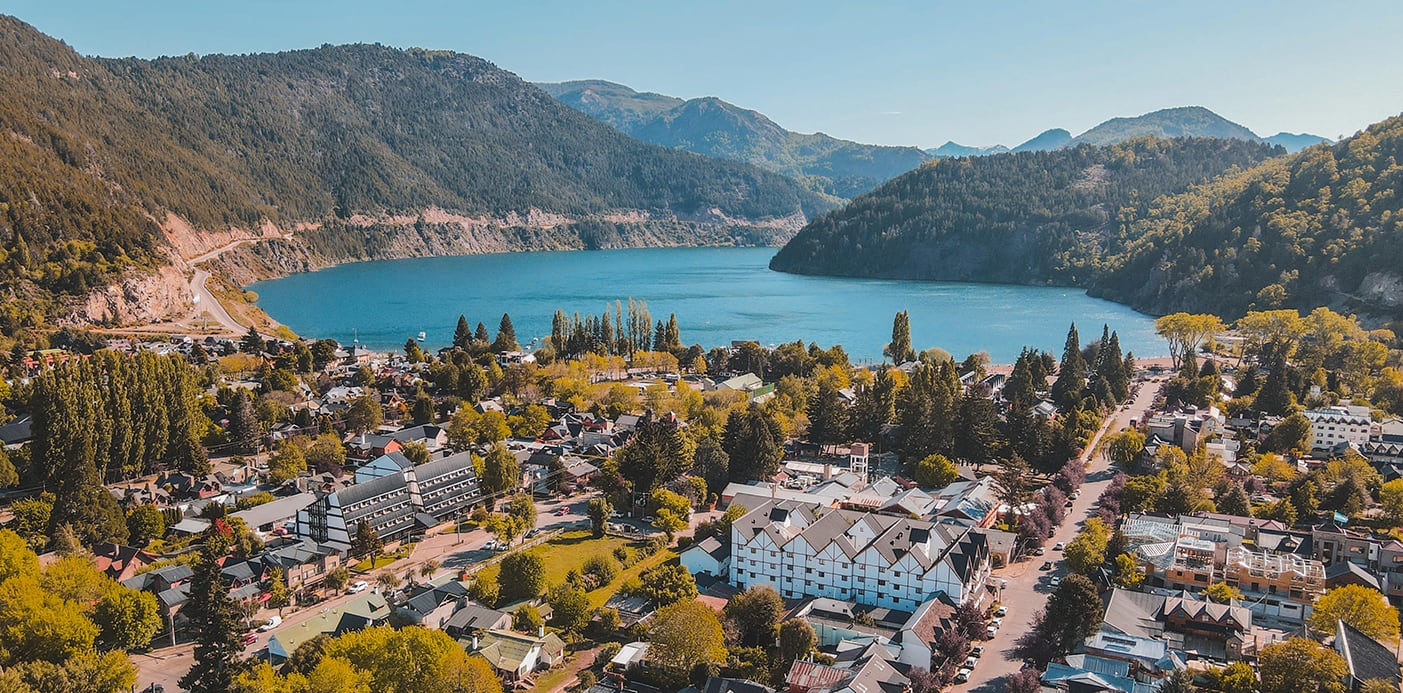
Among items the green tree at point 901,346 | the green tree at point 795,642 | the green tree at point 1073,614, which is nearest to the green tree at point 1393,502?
the green tree at point 1073,614

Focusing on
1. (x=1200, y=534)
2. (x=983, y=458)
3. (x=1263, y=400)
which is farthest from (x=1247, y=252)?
(x=1200, y=534)

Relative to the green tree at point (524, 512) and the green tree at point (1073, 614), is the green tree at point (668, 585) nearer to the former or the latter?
the green tree at point (524, 512)

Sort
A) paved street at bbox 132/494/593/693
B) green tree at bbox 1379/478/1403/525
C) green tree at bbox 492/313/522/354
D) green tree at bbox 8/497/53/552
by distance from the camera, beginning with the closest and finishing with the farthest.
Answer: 1. paved street at bbox 132/494/593/693
2. green tree at bbox 8/497/53/552
3. green tree at bbox 1379/478/1403/525
4. green tree at bbox 492/313/522/354

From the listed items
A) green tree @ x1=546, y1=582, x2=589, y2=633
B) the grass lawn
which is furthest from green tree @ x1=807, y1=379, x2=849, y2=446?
green tree @ x1=546, y1=582, x2=589, y2=633

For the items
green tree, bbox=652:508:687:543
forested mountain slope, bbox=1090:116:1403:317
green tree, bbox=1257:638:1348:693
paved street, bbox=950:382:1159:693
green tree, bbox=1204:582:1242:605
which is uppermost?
forested mountain slope, bbox=1090:116:1403:317

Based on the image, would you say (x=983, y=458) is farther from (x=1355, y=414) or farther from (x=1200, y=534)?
(x=1355, y=414)

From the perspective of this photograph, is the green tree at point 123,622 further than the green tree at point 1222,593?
No

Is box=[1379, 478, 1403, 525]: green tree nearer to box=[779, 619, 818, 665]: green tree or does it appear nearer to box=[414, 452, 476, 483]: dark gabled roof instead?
box=[779, 619, 818, 665]: green tree
